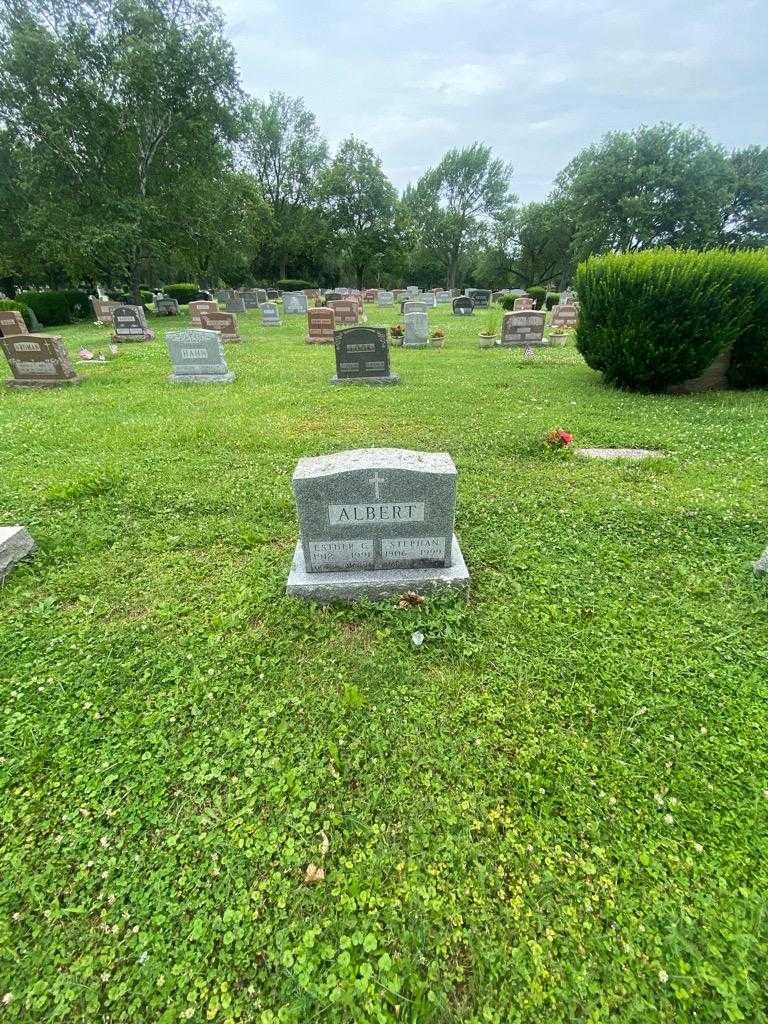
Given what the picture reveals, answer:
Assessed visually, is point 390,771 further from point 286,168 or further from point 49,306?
point 286,168

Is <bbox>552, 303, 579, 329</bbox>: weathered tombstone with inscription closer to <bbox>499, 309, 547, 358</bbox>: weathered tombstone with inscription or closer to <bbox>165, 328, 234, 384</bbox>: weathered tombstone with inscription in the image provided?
<bbox>499, 309, 547, 358</bbox>: weathered tombstone with inscription

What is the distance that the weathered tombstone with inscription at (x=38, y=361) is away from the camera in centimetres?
960

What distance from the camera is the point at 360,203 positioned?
4166 centimetres

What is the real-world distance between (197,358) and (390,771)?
33.1 ft

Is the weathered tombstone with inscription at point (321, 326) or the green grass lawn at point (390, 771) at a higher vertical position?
the weathered tombstone with inscription at point (321, 326)

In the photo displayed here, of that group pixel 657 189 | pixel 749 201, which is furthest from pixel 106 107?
pixel 749 201

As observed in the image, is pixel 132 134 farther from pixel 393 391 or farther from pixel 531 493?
pixel 531 493

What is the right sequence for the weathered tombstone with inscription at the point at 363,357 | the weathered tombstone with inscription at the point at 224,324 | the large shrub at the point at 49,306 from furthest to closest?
the large shrub at the point at 49,306
the weathered tombstone with inscription at the point at 224,324
the weathered tombstone with inscription at the point at 363,357

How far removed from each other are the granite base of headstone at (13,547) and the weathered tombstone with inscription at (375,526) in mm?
2214

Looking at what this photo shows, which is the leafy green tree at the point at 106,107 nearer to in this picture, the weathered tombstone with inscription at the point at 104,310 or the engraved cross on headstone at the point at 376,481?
the weathered tombstone with inscription at the point at 104,310

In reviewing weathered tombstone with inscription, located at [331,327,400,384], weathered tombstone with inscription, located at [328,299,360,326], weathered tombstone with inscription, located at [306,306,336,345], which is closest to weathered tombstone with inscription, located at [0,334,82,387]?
weathered tombstone with inscription, located at [331,327,400,384]

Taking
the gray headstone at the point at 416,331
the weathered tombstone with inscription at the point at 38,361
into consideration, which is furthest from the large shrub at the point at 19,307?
the gray headstone at the point at 416,331

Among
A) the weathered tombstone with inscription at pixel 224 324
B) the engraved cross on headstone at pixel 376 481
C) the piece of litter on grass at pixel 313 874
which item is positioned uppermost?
the engraved cross on headstone at pixel 376 481

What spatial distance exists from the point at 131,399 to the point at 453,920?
9.47 metres
